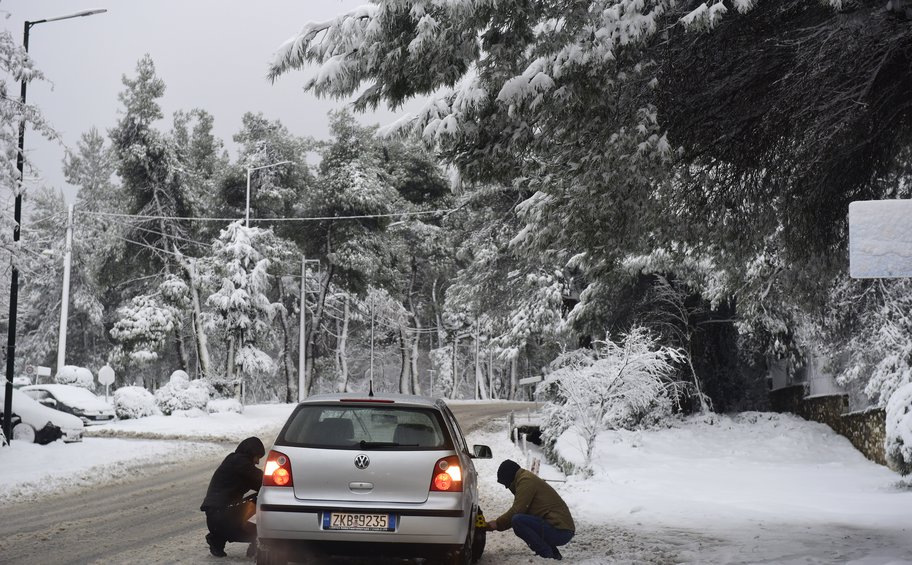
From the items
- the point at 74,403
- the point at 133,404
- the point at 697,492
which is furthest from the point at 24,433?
the point at 697,492

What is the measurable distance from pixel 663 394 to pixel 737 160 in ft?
40.9

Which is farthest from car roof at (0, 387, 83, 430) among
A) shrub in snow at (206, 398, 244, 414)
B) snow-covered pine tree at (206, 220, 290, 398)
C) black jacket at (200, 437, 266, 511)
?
snow-covered pine tree at (206, 220, 290, 398)

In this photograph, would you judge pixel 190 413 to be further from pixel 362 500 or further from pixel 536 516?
pixel 362 500

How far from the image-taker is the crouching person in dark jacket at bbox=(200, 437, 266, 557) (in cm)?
875

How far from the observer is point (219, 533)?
8852mm

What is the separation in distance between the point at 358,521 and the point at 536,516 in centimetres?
198

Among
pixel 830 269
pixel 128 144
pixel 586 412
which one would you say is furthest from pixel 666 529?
pixel 128 144

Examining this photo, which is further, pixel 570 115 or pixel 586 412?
pixel 586 412

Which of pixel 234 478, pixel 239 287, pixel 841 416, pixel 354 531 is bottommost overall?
pixel 354 531

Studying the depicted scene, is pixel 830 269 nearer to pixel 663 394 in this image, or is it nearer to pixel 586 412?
pixel 586 412

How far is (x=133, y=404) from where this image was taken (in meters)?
33.0

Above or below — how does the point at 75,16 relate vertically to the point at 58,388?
above

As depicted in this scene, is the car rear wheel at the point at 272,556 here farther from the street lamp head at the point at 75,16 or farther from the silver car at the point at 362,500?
the street lamp head at the point at 75,16

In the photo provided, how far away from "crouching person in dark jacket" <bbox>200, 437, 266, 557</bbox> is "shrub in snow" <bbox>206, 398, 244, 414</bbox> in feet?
88.2
